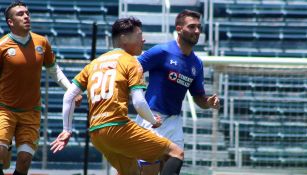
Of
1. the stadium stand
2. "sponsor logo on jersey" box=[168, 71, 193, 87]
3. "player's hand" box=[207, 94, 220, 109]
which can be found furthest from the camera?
the stadium stand

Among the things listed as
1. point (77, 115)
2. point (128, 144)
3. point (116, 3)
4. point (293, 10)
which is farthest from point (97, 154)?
point (128, 144)

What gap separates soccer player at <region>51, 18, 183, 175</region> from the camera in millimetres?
6176

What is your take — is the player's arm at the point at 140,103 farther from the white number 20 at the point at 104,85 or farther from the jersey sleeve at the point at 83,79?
the jersey sleeve at the point at 83,79

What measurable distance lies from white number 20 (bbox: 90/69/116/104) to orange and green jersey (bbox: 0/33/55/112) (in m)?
1.61

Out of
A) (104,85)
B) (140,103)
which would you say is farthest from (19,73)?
(140,103)

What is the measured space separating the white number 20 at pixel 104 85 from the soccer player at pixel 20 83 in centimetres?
158

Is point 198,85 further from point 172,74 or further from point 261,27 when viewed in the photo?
point 261,27

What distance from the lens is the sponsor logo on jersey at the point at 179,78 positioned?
7387 mm

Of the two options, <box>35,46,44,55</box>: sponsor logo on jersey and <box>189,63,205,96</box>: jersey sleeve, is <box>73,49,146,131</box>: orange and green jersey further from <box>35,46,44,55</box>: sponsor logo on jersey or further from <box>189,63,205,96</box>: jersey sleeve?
<box>35,46,44,55</box>: sponsor logo on jersey

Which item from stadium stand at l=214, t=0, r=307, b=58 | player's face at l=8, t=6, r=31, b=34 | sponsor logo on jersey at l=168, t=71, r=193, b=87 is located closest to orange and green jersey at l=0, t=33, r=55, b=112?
player's face at l=8, t=6, r=31, b=34

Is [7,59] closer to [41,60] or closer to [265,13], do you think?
[41,60]

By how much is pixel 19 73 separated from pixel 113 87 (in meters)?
1.76

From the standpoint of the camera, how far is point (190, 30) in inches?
293

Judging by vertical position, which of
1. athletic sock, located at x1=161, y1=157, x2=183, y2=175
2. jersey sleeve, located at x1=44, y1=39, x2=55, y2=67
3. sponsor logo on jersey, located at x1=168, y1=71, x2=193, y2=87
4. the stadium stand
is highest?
jersey sleeve, located at x1=44, y1=39, x2=55, y2=67
